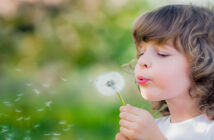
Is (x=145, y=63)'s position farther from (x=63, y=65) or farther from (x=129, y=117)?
(x=63, y=65)

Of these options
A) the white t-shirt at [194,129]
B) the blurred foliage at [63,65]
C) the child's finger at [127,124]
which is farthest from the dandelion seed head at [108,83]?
the blurred foliage at [63,65]

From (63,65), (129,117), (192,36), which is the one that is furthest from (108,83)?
(63,65)

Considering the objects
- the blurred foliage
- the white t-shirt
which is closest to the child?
the white t-shirt

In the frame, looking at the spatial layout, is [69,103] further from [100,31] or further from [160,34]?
[160,34]

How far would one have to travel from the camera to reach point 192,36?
1.20m

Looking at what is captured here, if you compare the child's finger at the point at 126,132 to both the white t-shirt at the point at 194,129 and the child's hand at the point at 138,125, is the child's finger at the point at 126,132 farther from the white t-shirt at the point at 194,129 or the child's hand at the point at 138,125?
the white t-shirt at the point at 194,129

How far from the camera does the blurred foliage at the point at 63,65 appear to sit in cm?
295

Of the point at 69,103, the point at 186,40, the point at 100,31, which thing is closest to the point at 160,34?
the point at 186,40

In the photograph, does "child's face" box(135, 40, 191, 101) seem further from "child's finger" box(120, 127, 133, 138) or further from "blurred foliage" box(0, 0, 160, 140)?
"blurred foliage" box(0, 0, 160, 140)

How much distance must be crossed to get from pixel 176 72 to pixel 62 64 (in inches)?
91.9

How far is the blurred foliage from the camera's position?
2953 millimetres

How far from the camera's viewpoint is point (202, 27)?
1.23 m

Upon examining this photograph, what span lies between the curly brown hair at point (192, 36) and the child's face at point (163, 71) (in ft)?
0.08

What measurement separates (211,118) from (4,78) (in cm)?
240
